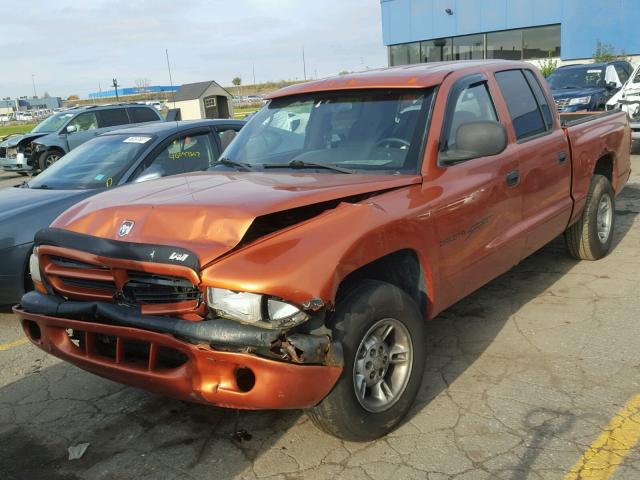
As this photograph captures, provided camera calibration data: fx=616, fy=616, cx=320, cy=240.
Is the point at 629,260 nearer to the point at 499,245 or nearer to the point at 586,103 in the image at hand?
the point at 499,245

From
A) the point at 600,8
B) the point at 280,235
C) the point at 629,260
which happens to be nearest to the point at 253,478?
the point at 280,235

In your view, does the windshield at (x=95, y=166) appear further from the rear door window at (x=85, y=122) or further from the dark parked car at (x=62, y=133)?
the rear door window at (x=85, y=122)

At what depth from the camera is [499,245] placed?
4031 mm

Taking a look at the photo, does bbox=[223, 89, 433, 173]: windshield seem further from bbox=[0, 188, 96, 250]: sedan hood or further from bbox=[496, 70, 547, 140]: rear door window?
bbox=[0, 188, 96, 250]: sedan hood

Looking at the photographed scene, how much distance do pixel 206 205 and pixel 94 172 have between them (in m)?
3.52

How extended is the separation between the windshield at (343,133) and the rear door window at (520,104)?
3.15ft

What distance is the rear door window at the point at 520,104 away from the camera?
446cm

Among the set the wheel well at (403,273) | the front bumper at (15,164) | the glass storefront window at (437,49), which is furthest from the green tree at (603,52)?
the wheel well at (403,273)

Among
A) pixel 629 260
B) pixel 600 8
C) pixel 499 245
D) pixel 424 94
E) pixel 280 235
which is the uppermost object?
pixel 600 8

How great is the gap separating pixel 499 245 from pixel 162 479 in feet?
8.12

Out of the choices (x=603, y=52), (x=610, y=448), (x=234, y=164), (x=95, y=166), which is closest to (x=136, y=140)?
(x=95, y=166)

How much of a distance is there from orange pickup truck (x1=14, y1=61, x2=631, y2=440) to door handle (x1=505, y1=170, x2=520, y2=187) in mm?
13

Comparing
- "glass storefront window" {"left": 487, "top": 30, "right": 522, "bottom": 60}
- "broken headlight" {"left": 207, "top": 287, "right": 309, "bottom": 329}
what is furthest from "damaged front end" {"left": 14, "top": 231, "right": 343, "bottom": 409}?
"glass storefront window" {"left": 487, "top": 30, "right": 522, "bottom": 60}

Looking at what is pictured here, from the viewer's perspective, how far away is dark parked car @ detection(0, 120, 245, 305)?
500 cm
